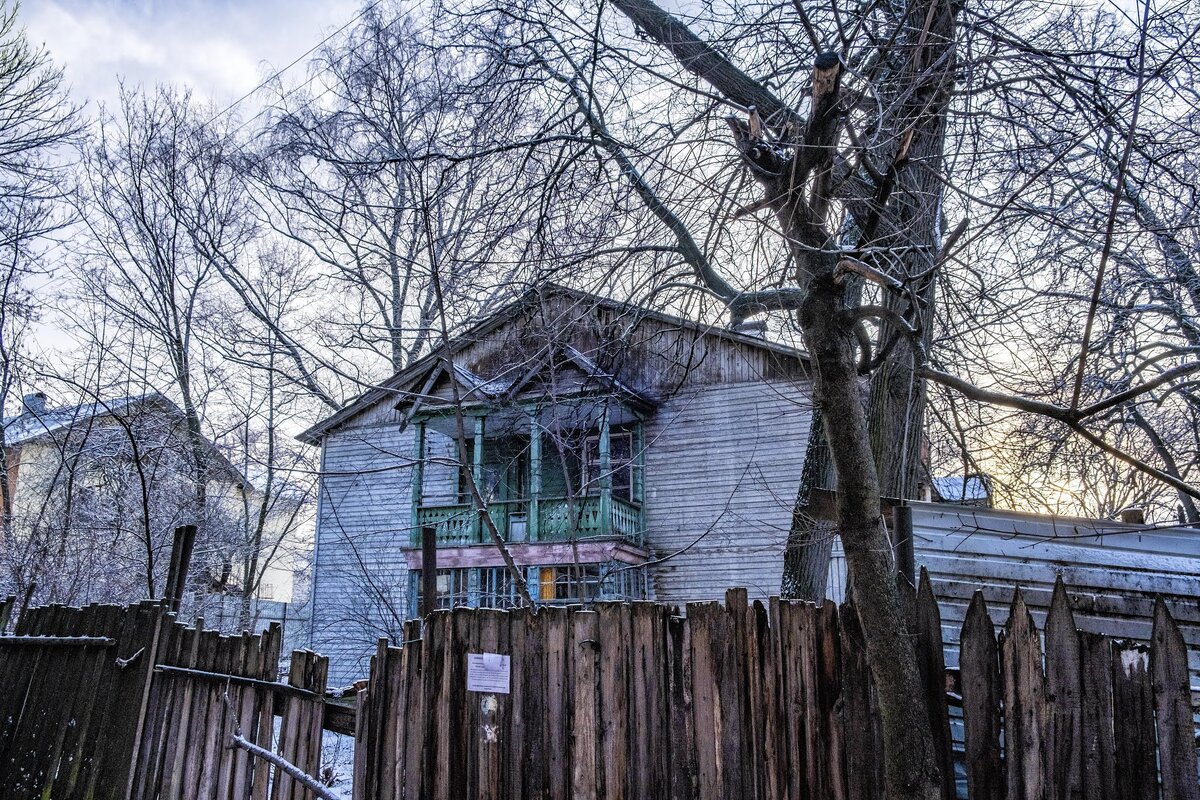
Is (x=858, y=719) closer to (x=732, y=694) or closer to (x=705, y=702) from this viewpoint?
(x=732, y=694)

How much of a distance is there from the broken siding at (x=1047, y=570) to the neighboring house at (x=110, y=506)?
22.4ft

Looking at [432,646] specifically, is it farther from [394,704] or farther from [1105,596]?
[1105,596]

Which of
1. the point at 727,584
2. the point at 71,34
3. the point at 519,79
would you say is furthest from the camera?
the point at 727,584

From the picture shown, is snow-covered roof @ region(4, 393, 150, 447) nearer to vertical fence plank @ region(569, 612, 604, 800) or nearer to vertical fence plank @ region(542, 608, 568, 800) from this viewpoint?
vertical fence plank @ region(542, 608, 568, 800)

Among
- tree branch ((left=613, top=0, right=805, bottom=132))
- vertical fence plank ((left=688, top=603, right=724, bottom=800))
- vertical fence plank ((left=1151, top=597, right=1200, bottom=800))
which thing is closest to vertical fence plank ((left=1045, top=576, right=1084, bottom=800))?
vertical fence plank ((left=1151, top=597, right=1200, bottom=800))

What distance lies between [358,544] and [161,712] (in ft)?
49.5

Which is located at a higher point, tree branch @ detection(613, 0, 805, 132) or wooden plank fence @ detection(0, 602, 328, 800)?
tree branch @ detection(613, 0, 805, 132)

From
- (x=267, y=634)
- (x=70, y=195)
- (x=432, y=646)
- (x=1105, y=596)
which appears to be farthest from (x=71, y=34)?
(x=1105, y=596)

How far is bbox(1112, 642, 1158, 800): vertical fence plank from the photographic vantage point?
3.65 meters

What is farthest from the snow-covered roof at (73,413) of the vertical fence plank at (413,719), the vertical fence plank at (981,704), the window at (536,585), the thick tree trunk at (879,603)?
the vertical fence plank at (981,704)

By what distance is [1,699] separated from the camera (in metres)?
6.82

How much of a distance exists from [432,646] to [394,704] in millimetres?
394

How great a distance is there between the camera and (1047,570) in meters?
4.82

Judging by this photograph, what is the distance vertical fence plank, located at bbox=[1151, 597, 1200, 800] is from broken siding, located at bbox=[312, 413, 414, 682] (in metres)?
16.7
